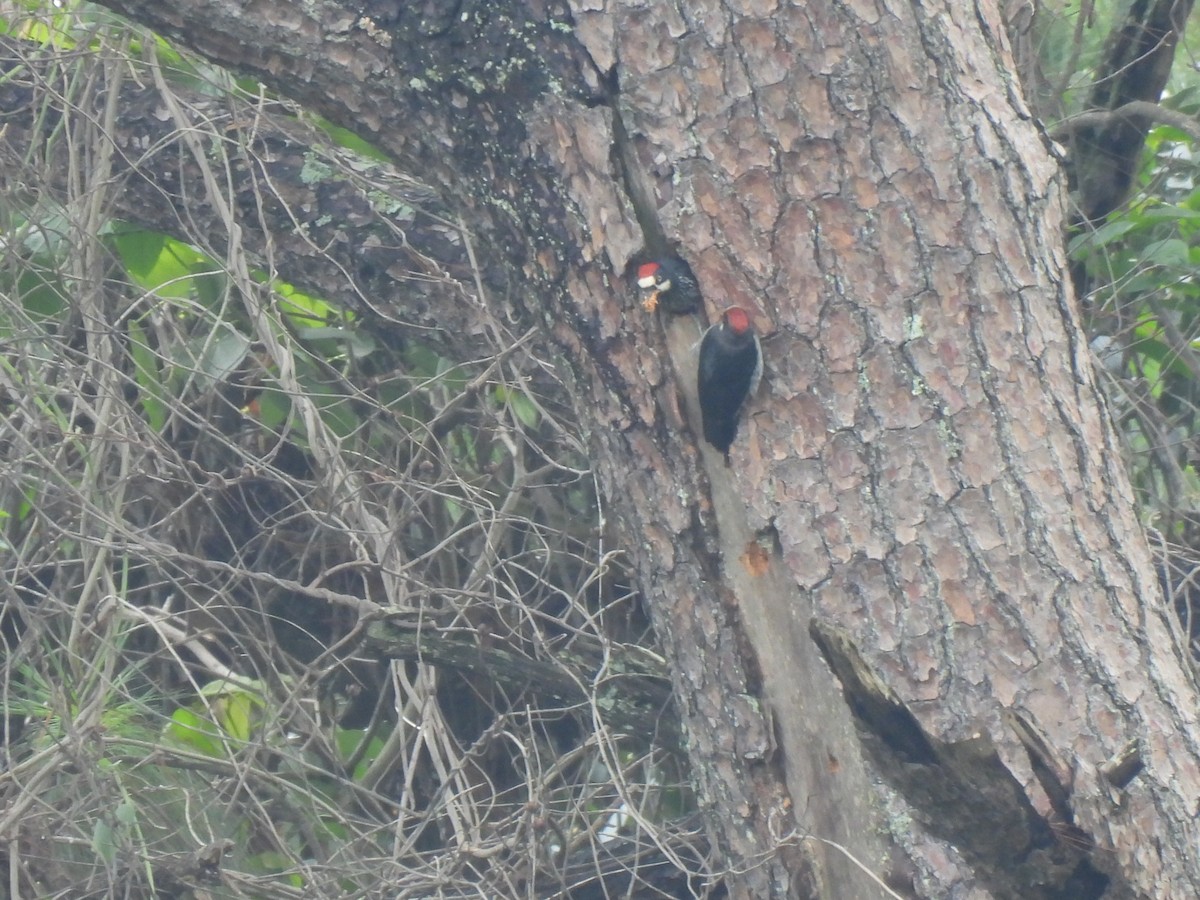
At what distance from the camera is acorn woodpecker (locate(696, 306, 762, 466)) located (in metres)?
1.42

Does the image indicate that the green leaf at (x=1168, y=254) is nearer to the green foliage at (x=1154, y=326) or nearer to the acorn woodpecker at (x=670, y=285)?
the green foliage at (x=1154, y=326)

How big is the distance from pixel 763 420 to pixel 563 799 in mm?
1435

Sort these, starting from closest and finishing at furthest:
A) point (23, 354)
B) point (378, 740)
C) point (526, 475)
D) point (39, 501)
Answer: point (23, 354), point (39, 501), point (526, 475), point (378, 740)

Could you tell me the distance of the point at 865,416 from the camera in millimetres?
1470

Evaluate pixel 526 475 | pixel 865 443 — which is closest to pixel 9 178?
pixel 526 475

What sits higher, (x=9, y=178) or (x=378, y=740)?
(x=9, y=178)

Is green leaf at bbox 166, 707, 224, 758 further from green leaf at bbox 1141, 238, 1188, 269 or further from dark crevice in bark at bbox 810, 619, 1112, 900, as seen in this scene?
green leaf at bbox 1141, 238, 1188, 269

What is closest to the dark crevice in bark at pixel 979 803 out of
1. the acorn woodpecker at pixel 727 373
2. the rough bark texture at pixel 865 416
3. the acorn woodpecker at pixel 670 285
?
the rough bark texture at pixel 865 416

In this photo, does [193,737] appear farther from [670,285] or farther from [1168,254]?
[1168,254]

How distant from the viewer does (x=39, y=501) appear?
2.38 m

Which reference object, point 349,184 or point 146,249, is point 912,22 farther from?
point 146,249

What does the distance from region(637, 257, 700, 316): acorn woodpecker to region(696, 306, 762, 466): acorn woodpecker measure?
52 millimetres

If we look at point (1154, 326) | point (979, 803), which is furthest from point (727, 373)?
point (1154, 326)

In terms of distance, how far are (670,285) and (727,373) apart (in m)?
0.16
